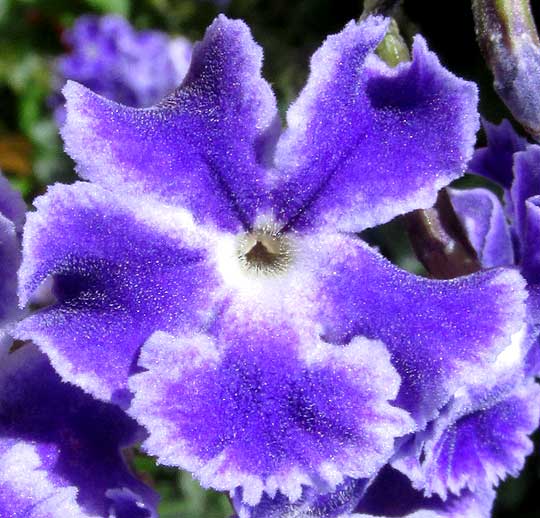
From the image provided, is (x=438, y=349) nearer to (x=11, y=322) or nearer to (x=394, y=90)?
(x=394, y=90)

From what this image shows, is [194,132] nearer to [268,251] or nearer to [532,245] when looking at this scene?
[268,251]

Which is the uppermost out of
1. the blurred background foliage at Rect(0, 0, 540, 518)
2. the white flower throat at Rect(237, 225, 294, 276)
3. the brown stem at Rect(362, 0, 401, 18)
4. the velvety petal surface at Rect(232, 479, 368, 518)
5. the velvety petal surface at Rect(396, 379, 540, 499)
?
the brown stem at Rect(362, 0, 401, 18)

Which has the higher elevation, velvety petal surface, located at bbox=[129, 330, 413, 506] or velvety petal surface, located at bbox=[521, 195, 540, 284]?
velvety petal surface, located at bbox=[521, 195, 540, 284]

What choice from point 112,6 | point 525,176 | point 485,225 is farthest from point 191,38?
point 525,176

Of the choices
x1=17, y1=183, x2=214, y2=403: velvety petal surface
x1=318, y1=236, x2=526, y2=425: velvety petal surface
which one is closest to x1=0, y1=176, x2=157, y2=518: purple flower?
x1=17, y1=183, x2=214, y2=403: velvety petal surface

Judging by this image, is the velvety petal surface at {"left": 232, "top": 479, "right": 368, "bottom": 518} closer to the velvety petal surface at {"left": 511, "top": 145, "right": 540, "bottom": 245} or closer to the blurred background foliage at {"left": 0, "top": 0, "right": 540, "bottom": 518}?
the velvety petal surface at {"left": 511, "top": 145, "right": 540, "bottom": 245}

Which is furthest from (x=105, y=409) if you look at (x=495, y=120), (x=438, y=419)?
(x=495, y=120)
